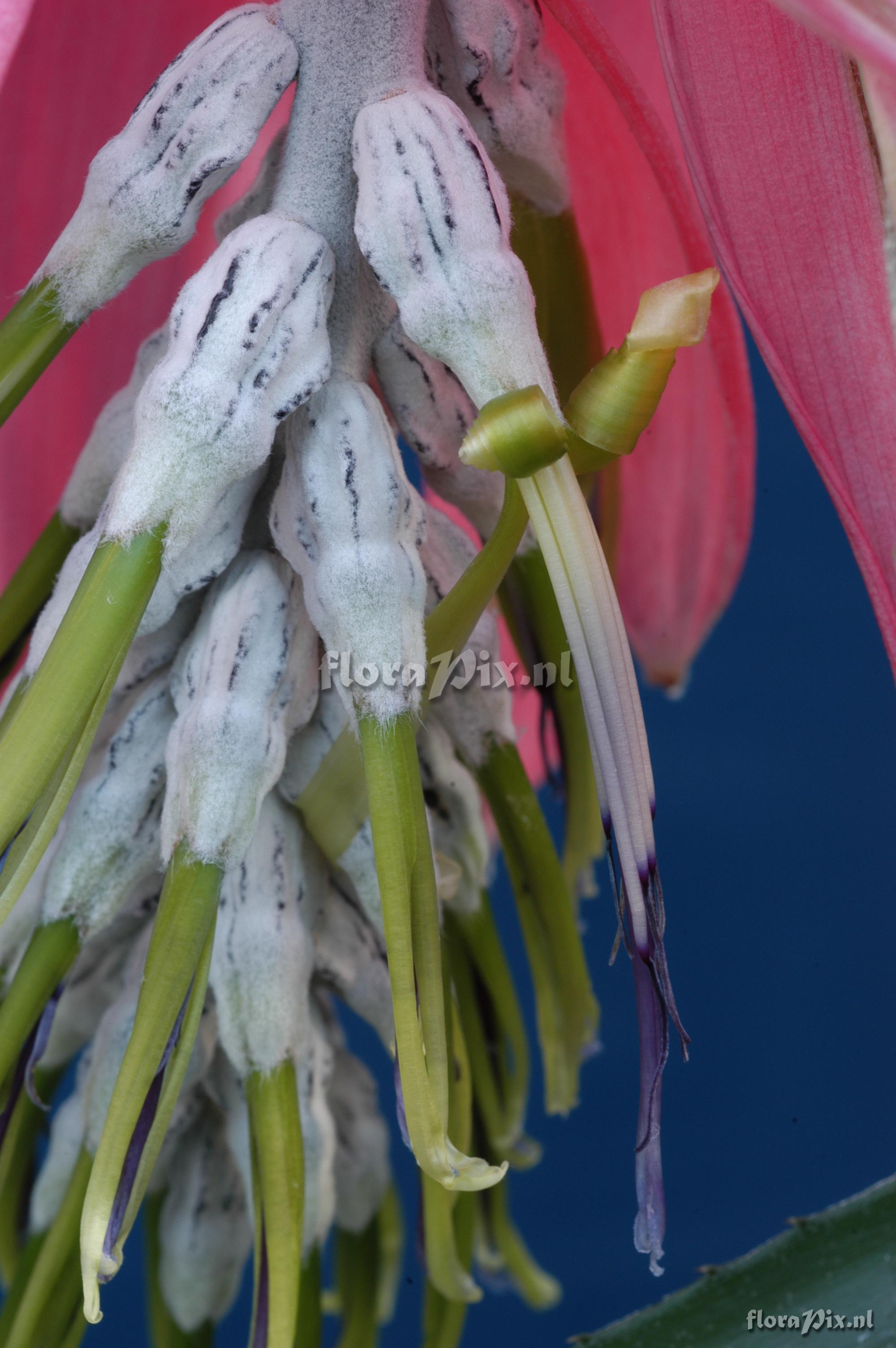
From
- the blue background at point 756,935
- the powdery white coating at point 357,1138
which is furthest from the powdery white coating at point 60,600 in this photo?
the blue background at point 756,935

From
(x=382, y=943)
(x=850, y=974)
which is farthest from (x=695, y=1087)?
(x=382, y=943)

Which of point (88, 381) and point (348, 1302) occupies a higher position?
point (88, 381)

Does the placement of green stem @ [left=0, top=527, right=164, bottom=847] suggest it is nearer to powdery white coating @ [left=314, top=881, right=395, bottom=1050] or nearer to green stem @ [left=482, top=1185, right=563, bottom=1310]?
powdery white coating @ [left=314, top=881, right=395, bottom=1050]

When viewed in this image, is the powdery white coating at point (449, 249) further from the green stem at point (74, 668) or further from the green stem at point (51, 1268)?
the green stem at point (51, 1268)

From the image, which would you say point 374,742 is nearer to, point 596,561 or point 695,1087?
point 596,561

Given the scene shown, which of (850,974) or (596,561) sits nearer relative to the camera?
(596,561)

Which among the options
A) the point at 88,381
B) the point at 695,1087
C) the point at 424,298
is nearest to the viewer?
the point at 424,298

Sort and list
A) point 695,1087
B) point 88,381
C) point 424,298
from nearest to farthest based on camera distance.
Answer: point 424,298 → point 88,381 → point 695,1087
